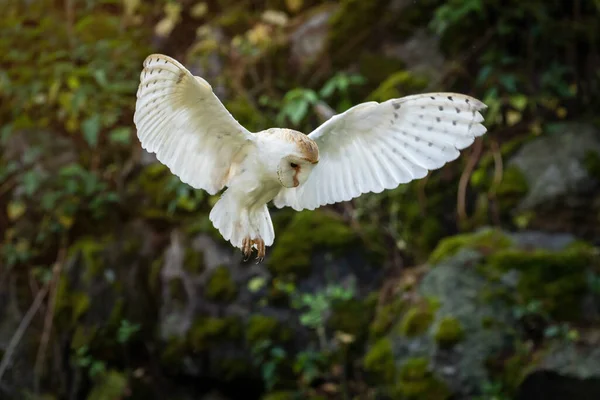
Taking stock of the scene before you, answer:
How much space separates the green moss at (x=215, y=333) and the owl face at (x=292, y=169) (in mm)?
2865

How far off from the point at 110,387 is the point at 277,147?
353cm

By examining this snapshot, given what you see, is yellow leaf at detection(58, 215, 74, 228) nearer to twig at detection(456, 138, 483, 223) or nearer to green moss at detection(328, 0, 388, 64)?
green moss at detection(328, 0, 388, 64)

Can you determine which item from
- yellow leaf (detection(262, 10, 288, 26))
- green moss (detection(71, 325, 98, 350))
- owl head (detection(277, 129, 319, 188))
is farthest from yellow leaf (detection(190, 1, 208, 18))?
owl head (detection(277, 129, 319, 188))

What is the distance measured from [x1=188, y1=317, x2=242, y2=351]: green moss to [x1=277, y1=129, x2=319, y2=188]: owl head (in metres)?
2.85

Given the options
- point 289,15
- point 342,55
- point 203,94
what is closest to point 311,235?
point 342,55

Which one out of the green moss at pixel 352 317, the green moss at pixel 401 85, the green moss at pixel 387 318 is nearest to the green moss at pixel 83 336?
the green moss at pixel 352 317

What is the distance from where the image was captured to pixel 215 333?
473 cm

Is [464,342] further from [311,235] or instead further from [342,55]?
[342,55]

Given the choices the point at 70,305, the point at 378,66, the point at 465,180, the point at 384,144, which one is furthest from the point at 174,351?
the point at 384,144

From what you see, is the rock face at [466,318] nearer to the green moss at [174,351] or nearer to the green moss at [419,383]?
the green moss at [419,383]

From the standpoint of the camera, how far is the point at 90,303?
17.0 ft

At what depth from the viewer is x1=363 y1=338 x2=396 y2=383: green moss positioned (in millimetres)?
4070

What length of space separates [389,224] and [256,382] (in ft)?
4.54

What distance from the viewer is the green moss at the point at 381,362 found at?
13.4 feet
